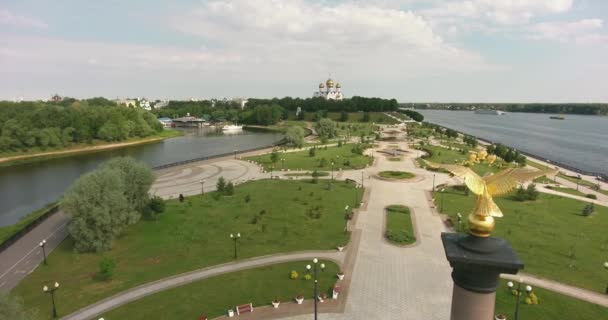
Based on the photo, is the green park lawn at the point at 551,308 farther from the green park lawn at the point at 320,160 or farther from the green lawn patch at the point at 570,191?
the green park lawn at the point at 320,160

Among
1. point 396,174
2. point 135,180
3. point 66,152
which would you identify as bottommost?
point 66,152

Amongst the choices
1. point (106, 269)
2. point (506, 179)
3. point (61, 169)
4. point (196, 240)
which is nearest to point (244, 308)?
point (106, 269)

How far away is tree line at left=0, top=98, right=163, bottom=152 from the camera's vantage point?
6956cm

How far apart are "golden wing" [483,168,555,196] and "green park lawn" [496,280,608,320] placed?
41.1 ft

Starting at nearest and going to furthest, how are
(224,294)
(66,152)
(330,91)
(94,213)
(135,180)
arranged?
(224,294), (94,213), (135,180), (66,152), (330,91)

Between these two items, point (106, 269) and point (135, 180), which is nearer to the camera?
point (106, 269)

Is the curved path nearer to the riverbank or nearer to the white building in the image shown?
the riverbank

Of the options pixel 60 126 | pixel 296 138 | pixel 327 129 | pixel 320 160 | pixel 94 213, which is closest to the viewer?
pixel 94 213

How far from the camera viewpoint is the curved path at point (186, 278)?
17083 mm

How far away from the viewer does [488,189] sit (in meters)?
6.69

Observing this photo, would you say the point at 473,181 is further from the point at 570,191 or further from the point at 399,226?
the point at 570,191

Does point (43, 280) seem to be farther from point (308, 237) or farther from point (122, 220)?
point (308, 237)

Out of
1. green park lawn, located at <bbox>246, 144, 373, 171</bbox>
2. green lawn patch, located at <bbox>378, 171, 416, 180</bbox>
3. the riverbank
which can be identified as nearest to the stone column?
green lawn patch, located at <bbox>378, 171, 416, 180</bbox>

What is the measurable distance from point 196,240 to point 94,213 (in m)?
6.93
